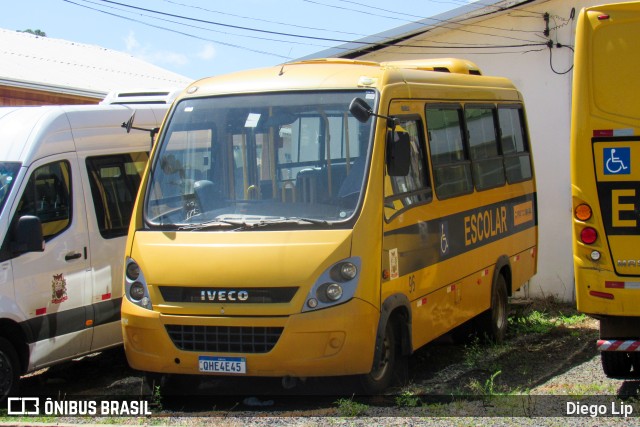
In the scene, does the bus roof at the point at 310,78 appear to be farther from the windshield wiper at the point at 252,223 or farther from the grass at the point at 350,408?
the grass at the point at 350,408

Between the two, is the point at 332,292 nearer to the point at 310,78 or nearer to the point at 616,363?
the point at 310,78

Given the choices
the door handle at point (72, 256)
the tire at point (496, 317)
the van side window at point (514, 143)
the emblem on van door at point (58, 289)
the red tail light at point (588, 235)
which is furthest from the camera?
the van side window at point (514, 143)

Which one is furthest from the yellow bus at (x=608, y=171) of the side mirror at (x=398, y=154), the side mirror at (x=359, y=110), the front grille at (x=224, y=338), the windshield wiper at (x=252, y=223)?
the front grille at (x=224, y=338)

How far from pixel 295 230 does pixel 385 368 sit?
4.92 ft

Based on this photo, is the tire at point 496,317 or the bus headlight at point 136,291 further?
the tire at point 496,317

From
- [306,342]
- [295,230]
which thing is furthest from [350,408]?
[295,230]

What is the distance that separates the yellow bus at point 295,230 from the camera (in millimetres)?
7277

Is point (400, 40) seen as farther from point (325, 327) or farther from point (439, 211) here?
point (325, 327)

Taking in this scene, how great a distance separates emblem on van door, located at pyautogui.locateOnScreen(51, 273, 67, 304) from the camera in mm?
8566

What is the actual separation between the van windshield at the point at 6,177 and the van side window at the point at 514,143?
19.4 feet

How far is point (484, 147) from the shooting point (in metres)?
10.8

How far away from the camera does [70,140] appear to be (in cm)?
903

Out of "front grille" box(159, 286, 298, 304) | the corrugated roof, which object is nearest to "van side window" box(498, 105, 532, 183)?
"front grille" box(159, 286, 298, 304)

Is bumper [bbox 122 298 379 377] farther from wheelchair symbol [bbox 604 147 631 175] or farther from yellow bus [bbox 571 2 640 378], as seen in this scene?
wheelchair symbol [bbox 604 147 631 175]
